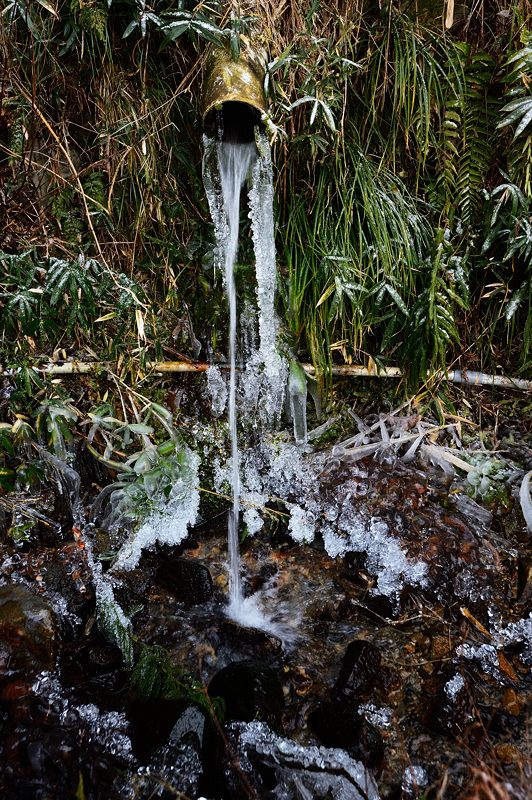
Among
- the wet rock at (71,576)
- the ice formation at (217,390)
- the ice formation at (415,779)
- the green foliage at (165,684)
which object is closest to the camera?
the ice formation at (415,779)

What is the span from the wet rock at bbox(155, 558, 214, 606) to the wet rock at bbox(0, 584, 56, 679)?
20.1 inches

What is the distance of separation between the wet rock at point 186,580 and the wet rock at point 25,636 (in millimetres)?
510

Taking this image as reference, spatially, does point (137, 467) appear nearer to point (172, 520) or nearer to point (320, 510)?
point (172, 520)

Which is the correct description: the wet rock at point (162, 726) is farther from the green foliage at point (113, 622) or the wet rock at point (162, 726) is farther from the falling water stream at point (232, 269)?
the falling water stream at point (232, 269)

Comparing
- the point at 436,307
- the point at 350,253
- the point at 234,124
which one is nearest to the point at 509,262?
the point at 436,307

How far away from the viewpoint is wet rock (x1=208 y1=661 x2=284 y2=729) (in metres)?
1.84

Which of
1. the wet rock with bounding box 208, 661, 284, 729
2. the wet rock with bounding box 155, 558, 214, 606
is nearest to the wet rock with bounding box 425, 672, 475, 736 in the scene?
the wet rock with bounding box 208, 661, 284, 729

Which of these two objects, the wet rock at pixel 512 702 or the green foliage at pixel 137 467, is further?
the green foliage at pixel 137 467

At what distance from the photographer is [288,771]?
5.63 ft

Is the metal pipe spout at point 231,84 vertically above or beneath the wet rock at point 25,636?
above

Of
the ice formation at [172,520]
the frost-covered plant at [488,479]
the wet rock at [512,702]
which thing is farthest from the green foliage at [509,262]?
the ice formation at [172,520]

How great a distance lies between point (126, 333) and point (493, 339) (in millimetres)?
1977

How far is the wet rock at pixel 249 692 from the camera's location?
184 cm

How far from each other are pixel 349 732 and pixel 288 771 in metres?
0.24
